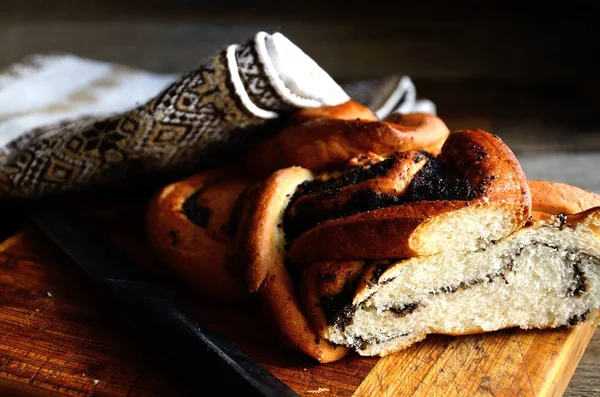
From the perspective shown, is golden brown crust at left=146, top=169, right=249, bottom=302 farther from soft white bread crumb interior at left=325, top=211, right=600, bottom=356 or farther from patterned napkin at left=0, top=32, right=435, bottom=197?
soft white bread crumb interior at left=325, top=211, right=600, bottom=356

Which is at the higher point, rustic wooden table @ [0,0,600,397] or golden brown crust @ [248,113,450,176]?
golden brown crust @ [248,113,450,176]

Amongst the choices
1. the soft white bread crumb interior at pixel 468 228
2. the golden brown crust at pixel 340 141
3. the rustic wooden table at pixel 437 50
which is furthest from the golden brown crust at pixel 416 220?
the rustic wooden table at pixel 437 50

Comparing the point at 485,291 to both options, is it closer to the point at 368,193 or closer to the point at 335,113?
the point at 368,193

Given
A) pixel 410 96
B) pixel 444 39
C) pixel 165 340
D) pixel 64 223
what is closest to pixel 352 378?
pixel 165 340

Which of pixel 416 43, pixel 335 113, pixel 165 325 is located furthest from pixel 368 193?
pixel 416 43

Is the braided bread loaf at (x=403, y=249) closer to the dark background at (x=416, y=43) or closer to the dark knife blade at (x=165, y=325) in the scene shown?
the dark knife blade at (x=165, y=325)

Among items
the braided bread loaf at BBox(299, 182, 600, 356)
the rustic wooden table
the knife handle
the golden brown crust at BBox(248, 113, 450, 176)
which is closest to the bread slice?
the braided bread loaf at BBox(299, 182, 600, 356)

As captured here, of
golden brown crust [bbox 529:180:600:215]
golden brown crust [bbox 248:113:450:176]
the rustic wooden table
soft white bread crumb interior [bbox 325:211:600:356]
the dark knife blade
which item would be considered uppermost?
golden brown crust [bbox 248:113:450:176]

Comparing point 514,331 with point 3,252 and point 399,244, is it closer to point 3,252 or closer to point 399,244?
point 399,244
